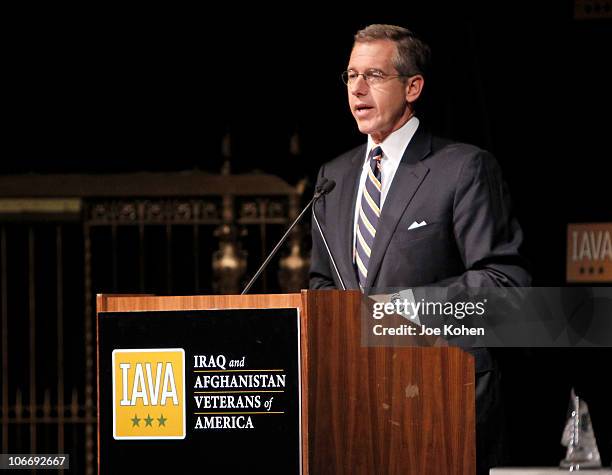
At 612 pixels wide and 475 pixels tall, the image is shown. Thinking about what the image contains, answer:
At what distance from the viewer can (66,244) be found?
520 centimetres

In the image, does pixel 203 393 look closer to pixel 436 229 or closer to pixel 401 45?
pixel 436 229

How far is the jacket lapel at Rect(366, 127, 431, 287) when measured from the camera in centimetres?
277

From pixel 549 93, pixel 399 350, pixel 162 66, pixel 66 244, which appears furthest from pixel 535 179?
pixel 399 350

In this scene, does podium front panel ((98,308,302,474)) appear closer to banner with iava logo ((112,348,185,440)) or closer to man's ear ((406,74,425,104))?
banner with iava logo ((112,348,185,440))

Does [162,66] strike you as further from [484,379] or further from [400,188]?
[484,379]

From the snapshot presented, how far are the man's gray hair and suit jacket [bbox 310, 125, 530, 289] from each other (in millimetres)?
212

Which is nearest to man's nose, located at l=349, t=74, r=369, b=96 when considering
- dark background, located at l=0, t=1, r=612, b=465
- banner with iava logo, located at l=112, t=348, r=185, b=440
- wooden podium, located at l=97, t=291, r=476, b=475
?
wooden podium, located at l=97, t=291, r=476, b=475

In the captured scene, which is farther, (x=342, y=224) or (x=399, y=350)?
(x=342, y=224)

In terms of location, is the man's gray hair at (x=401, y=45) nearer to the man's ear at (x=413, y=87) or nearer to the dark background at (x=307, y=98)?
the man's ear at (x=413, y=87)

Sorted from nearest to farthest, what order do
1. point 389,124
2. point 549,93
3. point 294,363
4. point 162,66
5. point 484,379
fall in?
point 294,363 < point 484,379 < point 389,124 < point 549,93 < point 162,66

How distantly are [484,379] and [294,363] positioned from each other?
62 cm

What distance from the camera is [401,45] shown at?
9.48 feet

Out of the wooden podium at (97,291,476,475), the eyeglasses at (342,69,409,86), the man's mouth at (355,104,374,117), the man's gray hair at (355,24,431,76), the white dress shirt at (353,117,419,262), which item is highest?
the man's gray hair at (355,24,431,76)

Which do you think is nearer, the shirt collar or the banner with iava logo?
the banner with iava logo
